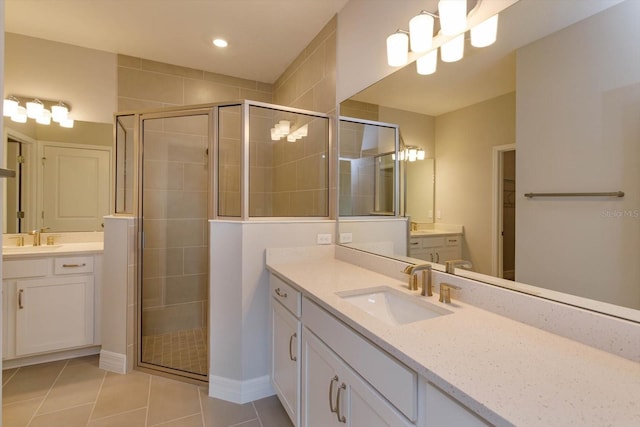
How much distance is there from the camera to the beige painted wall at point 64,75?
2529 mm

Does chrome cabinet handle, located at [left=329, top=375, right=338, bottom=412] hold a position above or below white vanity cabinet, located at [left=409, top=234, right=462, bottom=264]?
below

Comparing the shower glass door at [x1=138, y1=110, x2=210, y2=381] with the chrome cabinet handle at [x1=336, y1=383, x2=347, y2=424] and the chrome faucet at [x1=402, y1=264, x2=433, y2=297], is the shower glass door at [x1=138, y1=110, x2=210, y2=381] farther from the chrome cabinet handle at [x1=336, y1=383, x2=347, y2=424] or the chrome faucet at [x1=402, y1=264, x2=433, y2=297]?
the chrome faucet at [x1=402, y1=264, x2=433, y2=297]

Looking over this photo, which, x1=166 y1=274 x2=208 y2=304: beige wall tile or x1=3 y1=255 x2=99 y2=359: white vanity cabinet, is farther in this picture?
x1=166 y1=274 x2=208 y2=304: beige wall tile

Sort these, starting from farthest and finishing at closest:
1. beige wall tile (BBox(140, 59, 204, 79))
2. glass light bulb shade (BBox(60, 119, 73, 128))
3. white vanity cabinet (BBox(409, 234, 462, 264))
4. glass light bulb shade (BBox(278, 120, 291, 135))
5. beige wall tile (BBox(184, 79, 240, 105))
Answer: beige wall tile (BBox(184, 79, 240, 105))
beige wall tile (BBox(140, 59, 204, 79))
glass light bulb shade (BBox(60, 119, 73, 128))
glass light bulb shade (BBox(278, 120, 291, 135))
white vanity cabinet (BBox(409, 234, 462, 264))

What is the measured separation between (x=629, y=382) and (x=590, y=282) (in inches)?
12.7

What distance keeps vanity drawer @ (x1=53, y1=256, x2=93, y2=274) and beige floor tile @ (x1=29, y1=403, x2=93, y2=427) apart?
1.00 m

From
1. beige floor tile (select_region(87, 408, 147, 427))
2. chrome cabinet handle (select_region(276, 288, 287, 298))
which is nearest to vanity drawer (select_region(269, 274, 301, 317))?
chrome cabinet handle (select_region(276, 288, 287, 298))

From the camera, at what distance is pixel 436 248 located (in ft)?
4.90

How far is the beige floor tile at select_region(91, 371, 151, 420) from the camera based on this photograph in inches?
73.0

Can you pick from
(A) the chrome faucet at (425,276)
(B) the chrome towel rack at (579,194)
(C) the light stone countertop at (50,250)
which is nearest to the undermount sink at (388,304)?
(A) the chrome faucet at (425,276)

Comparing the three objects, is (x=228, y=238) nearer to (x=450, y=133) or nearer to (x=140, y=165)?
(x=140, y=165)

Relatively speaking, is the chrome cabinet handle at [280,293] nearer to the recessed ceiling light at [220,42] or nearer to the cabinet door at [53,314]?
the cabinet door at [53,314]

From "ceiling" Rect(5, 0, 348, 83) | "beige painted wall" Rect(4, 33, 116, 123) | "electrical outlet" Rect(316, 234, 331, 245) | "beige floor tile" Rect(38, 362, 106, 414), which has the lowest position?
"beige floor tile" Rect(38, 362, 106, 414)

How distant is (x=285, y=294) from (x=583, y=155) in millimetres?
1436
